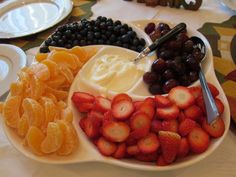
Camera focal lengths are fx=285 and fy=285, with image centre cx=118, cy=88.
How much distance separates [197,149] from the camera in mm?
562

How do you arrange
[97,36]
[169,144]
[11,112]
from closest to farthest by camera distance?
[169,144], [11,112], [97,36]

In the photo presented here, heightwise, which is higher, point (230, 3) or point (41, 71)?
point (41, 71)

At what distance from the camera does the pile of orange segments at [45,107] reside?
0.59 m

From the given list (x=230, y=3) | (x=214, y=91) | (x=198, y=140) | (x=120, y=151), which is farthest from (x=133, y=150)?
(x=230, y=3)

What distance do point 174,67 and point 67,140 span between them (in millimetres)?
348

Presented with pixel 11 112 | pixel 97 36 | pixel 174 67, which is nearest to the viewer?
pixel 11 112

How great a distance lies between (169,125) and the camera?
580mm

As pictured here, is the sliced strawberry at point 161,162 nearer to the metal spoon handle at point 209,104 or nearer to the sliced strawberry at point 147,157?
the sliced strawberry at point 147,157

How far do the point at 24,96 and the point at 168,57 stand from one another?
1.34 ft

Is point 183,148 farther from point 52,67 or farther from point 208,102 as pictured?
point 52,67

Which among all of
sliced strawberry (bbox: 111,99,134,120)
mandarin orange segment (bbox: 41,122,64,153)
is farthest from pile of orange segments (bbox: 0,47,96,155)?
sliced strawberry (bbox: 111,99,134,120)

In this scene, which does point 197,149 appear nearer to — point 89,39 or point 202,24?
point 89,39

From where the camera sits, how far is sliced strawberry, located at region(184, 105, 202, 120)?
1.97 ft

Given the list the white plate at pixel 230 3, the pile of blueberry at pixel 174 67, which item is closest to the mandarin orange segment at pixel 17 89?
the pile of blueberry at pixel 174 67
